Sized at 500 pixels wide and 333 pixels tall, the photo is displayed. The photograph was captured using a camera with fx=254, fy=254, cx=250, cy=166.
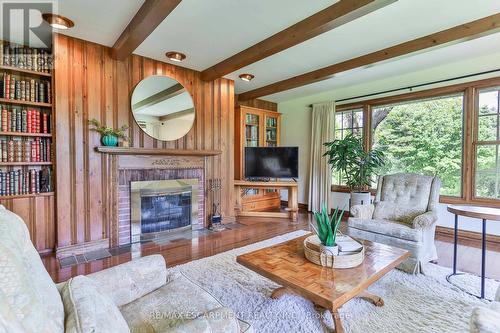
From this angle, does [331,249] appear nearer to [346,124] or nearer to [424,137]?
[424,137]

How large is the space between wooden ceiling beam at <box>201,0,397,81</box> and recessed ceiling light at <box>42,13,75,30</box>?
5.88 ft

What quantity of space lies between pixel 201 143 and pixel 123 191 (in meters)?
1.36

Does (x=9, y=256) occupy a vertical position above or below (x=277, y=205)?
above

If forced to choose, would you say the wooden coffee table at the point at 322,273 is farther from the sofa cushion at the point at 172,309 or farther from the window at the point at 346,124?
the window at the point at 346,124

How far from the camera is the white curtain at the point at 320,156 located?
16.6 feet

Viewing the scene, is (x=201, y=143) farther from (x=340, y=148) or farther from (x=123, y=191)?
(x=340, y=148)

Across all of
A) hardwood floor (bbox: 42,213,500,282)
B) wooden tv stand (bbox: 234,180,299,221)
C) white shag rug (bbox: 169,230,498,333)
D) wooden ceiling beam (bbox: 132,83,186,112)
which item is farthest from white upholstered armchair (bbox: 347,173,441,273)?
wooden ceiling beam (bbox: 132,83,186,112)

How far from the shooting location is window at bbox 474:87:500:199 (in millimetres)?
3467

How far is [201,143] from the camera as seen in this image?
4098 mm

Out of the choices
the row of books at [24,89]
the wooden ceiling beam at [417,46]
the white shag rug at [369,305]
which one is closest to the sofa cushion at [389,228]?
the white shag rug at [369,305]

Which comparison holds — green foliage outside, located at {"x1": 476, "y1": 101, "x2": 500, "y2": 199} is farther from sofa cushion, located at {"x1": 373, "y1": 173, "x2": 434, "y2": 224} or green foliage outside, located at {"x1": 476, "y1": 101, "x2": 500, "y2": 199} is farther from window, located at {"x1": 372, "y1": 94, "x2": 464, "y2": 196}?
sofa cushion, located at {"x1": 373, "y1": 173, "x2": 434, "y2": 224}

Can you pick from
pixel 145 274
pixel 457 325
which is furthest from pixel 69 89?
pixel 457 325

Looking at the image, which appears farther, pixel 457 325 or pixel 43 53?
pixel 43 53

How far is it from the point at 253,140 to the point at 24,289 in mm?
4981
